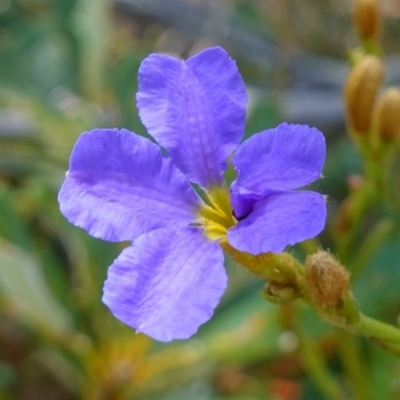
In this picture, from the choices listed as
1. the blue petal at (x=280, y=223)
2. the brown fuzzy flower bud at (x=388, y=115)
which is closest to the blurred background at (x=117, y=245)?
the brown fuzzy flower bud at (x=388, y=115)

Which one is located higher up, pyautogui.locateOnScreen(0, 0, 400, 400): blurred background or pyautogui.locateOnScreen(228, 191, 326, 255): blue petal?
pyautogui.locateOnScreen(228, 191, 326, 255): blue petal

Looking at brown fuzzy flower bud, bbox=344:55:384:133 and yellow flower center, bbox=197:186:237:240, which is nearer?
yellow flower center, bbox=197:186:237:240

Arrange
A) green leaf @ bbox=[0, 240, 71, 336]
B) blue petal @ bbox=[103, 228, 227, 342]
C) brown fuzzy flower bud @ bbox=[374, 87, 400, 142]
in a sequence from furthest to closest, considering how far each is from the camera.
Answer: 1. green leaf @ bbox=[0, 240, 71, 336]
2. brown fuzzy flower bud @ bbox=[374, 87, 400, 142]
3. blue petal @ bbox=[103, 228, 227, 342]

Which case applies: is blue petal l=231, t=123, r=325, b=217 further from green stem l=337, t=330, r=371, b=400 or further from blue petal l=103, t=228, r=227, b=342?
green stem l=337, t=330, r=371, b=400

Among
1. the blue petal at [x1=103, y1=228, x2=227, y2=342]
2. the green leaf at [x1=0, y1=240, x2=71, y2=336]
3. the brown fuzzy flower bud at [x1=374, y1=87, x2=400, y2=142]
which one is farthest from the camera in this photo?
the green leaf at [x1=0, y1=240, x2=71, y2=336]

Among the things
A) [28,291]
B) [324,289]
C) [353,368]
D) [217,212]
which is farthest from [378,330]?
[28,291]

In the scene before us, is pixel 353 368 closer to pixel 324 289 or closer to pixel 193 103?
pixel 324 289

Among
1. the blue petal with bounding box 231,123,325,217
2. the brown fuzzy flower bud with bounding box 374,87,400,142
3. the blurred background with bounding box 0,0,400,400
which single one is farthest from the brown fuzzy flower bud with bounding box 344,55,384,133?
the blue petal with bounding box 231,123,325,217

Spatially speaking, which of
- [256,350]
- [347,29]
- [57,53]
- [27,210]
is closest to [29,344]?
[27,210]
